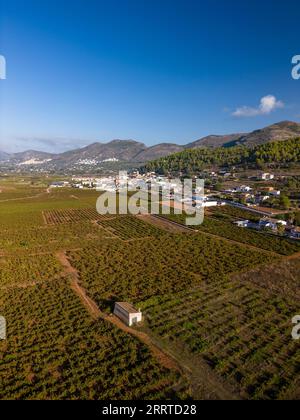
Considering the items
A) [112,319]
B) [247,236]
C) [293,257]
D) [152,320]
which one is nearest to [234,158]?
[247,236]

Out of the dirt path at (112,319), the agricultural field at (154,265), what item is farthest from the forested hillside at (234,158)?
the dirt path at (112,319)

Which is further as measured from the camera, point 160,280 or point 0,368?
point 160,280

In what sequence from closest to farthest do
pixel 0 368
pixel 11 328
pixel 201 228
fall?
pixel 0 368 < pixel 11 328 < pixel 201 228

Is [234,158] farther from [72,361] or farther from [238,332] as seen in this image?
[72,361]

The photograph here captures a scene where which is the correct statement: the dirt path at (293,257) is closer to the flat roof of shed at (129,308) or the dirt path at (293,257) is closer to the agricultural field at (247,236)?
the agricultural field at (247,236)

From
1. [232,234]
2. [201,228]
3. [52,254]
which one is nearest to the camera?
[52,254]
